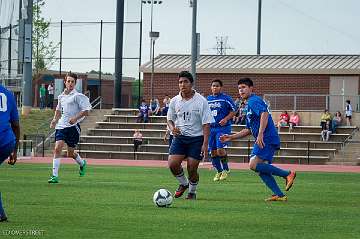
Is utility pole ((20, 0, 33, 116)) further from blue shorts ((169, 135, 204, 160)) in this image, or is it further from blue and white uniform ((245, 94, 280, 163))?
blue and white uniform ((245, 94, 280, 163))

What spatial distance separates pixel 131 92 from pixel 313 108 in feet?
53.8

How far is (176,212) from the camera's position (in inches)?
527

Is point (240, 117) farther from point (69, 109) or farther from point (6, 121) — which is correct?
point (6, 121)

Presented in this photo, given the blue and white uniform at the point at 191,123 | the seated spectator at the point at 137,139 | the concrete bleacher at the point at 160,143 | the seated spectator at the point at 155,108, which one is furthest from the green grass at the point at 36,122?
the blue and white uniform at the point at 191,123

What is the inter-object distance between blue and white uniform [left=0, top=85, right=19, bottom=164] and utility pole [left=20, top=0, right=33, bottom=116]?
3368 cm

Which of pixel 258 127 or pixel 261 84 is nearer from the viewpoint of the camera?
pixel 258 127

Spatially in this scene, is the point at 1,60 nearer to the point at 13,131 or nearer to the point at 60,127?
the point at 60,127

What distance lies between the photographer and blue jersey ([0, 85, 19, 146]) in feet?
38.1

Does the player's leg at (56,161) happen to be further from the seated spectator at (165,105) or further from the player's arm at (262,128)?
the seated spectator at (165,105)

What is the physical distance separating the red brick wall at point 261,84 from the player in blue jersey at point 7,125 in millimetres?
42053

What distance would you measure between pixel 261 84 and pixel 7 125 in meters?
43.8

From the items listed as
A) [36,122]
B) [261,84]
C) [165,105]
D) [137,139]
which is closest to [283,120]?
[165,105]

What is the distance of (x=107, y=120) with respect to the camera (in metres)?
48.3

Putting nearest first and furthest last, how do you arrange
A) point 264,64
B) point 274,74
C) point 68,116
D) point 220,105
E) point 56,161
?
1. point 56,161
2. point 68,116
3. point 220,105
4. point 274,74
5. point 264,64
